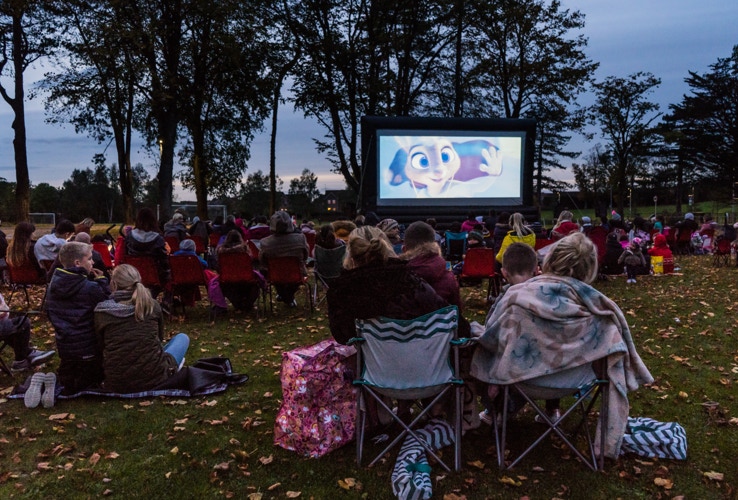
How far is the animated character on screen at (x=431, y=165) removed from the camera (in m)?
20.6

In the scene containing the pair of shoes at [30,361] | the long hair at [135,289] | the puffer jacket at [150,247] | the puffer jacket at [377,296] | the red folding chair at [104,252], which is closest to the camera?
the puffer jacket at [377,296]

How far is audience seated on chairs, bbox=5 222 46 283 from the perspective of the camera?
28.2 ft

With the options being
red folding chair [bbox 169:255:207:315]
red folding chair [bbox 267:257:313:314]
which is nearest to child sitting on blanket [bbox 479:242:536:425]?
red folding chair [bbox 267:257:313:314]

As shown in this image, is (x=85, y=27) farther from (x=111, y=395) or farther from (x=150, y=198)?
(x=150, y=198)

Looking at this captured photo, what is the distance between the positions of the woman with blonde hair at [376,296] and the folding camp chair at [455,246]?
7.08 meters

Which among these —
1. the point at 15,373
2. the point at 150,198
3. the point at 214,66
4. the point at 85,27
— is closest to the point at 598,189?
the point at 214,66

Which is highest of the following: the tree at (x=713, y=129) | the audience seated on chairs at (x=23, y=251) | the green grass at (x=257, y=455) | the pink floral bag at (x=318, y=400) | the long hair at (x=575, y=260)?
the tree at (x=713, y=129)

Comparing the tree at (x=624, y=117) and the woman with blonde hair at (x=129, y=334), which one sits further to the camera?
the tree at (x=624, y=117)

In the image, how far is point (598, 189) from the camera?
55.1 meters

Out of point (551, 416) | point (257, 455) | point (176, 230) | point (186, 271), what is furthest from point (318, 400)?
point (176, 230)

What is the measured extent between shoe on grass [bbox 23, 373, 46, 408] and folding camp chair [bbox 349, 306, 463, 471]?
2.82 metres

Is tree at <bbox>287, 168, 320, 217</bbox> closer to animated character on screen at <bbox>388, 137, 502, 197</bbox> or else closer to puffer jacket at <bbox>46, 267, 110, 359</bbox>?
animated character on screen at <bbox>388, 137, 502, 197</bbox>

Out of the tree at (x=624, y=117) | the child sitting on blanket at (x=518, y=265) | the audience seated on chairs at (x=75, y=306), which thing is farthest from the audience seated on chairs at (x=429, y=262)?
the tree at (x=624, y=117)

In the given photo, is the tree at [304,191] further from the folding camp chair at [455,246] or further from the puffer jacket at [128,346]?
the puffer jacket at [128,346]
